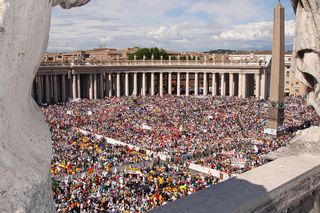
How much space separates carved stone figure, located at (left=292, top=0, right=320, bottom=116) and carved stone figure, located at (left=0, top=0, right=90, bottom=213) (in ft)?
13.6

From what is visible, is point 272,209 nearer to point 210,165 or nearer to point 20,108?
point 20,108

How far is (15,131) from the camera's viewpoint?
5.89 ft

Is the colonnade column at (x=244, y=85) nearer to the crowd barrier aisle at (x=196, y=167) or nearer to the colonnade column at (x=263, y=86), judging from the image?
the colonnade column at (x=263, y=86)

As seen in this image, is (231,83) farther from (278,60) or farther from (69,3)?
(69,3)

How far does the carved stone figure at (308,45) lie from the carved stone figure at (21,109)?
415cm

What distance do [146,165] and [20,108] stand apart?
70.8 feet

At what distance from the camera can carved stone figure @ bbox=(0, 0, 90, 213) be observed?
1.60 m

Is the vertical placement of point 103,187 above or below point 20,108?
below

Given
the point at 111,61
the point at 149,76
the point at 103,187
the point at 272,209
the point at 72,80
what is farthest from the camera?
the point at 149,76

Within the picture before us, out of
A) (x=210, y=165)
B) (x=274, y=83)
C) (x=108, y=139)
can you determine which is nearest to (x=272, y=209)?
(x=210, y=165)

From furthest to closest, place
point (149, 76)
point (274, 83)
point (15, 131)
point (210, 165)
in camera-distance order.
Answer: point (149, 76) → point (274, 83) → point (210, 165) → point (15, 131)

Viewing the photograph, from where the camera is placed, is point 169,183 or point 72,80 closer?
point 169,183

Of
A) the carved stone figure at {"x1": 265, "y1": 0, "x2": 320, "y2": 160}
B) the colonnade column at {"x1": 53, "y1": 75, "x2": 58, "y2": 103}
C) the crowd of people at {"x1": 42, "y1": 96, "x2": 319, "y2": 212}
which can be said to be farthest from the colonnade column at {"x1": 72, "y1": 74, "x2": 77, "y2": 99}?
the carved stone figure at {"x1": 265, "y1": 0, "x2": 320, "y2": 160}

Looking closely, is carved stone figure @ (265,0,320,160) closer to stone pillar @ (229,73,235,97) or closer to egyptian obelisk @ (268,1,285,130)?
Answer: egyptian obelisk @ (268,1,285,130)
